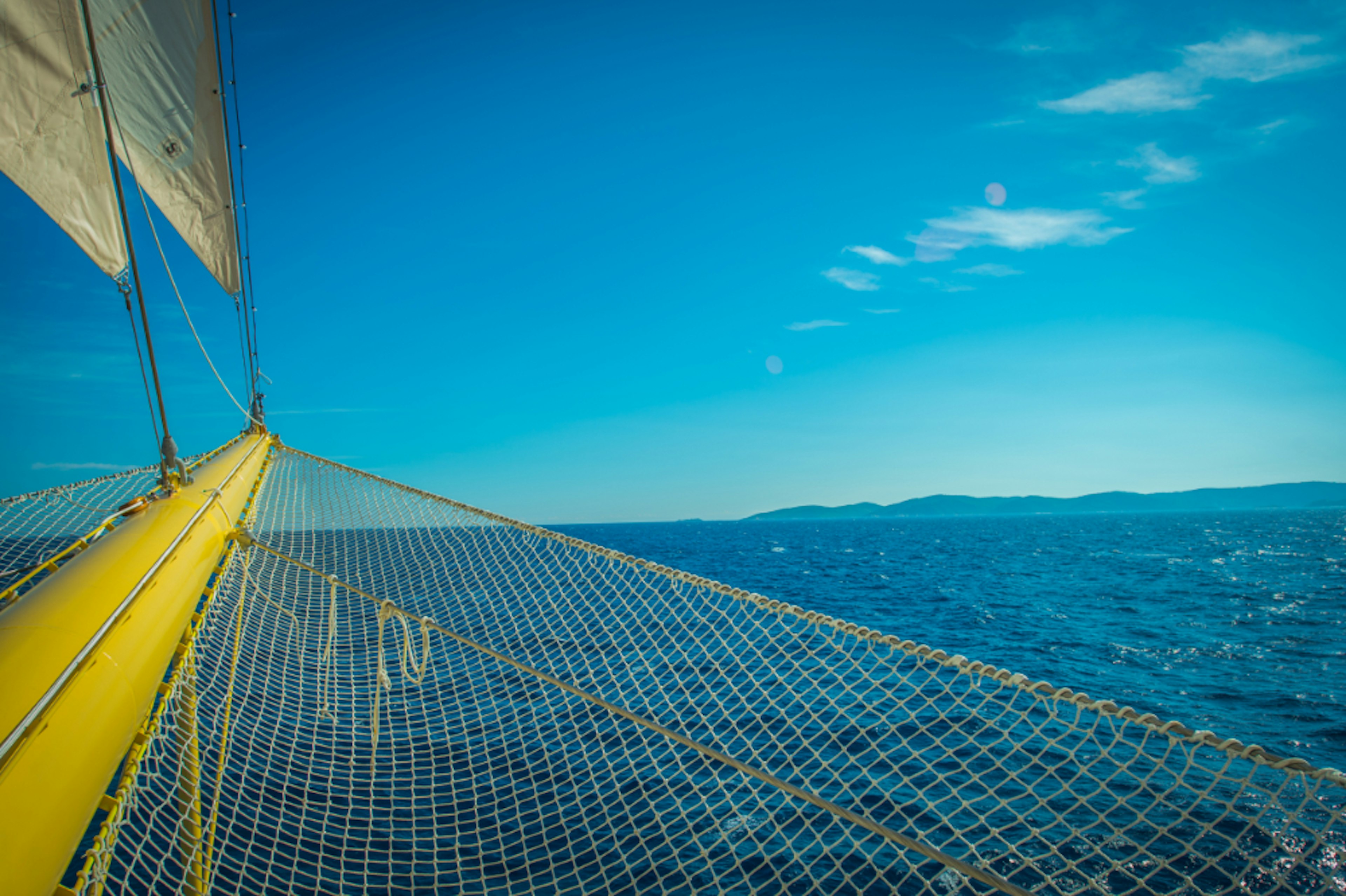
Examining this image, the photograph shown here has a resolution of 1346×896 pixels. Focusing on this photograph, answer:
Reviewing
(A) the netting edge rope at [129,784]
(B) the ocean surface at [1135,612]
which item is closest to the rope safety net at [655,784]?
(A) the netting edge rope at [129,784]

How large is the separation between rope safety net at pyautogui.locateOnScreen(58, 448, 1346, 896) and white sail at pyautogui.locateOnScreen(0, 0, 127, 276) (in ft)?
9.00

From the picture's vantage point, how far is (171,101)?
4.70 m

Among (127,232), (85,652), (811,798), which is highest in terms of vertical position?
(127,232)

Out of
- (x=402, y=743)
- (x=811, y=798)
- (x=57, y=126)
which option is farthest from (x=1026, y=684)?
(x=402, y=743)

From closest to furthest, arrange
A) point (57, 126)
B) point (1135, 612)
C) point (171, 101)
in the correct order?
point (57, 126) → point (171, 101) → point (1135, 612)

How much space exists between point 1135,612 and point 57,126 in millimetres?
29335

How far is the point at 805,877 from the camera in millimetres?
6363

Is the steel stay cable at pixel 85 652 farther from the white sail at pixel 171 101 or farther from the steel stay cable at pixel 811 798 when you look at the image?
the white sail at pixel 171 101

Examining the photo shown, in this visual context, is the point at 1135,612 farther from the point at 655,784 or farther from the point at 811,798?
the point at 811,798

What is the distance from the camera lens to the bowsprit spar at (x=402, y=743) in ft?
7.61

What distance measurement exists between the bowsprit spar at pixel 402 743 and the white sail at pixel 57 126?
16mm

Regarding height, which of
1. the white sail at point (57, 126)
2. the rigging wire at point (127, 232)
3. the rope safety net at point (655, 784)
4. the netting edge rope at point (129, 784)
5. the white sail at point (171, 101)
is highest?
the white sail at point (171, 101)

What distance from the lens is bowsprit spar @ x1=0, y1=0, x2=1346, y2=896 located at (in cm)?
232

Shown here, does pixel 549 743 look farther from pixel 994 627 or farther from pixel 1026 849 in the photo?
pixel 994 627
